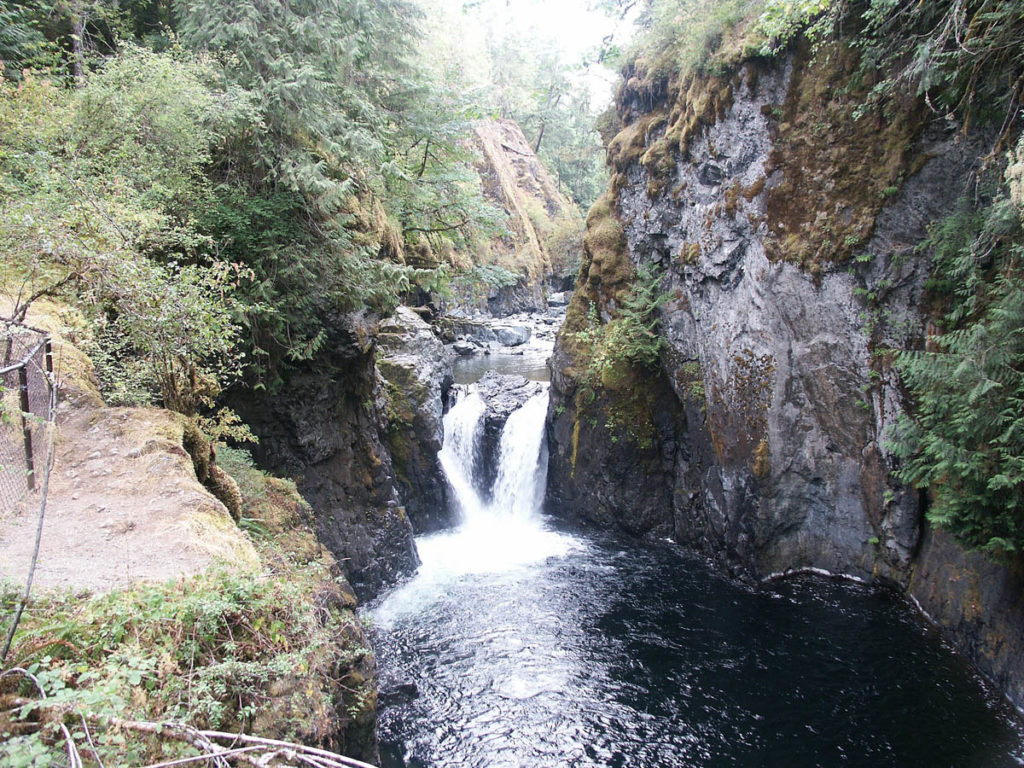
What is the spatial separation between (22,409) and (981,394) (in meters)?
9.79

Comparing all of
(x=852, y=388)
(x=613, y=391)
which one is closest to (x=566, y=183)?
(x=613, y=391)

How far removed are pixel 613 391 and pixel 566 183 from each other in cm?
4424

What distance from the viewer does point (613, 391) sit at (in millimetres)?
14312

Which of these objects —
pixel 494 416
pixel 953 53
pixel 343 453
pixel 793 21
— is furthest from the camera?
pixel 494 416

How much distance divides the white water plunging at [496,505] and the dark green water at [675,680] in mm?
1389

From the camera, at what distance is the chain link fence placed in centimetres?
432

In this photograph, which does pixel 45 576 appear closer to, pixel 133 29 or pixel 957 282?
pixel 957 282

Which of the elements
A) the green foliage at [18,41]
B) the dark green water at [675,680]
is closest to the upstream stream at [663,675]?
the dark green water at [675,680]

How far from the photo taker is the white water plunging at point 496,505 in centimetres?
1338

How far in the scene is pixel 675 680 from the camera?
8.77 meters

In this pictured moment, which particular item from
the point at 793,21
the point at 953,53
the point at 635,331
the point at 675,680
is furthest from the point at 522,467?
the point at 953,53

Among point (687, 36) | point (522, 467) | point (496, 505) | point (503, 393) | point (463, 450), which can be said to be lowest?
point (496, 505)

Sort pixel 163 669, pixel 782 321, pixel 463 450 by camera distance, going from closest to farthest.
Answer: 1. pixel 163 669
2. pixel 782 321
3. pixel 463 450

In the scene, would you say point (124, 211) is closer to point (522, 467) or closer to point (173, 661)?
point (173, 661)
